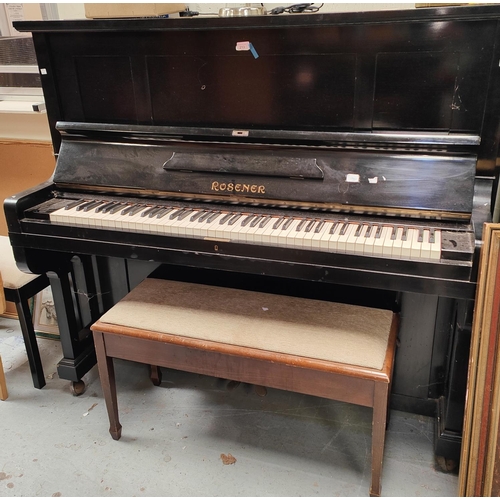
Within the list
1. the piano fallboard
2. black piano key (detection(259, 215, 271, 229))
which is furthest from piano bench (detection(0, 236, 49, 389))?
black piano key (detection(259, 215, 271, 229))

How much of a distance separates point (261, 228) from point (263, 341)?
1.06 ft

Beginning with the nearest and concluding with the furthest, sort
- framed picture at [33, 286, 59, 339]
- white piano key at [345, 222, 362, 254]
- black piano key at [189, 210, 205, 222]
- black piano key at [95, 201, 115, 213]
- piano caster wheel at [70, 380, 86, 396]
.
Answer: white piano key at [345, 222, 362, 254] < black piano key at [189, 210, 205, 222] < black piano key at [95, 201, 115, 213] < piano caster wheel at [70, 380, 86, 396] < framed picture at [33, 286, 59, 339]

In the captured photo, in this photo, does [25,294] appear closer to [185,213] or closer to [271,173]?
[185,213]

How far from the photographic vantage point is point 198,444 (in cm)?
179

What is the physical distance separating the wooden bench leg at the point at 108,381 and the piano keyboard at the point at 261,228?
380mm

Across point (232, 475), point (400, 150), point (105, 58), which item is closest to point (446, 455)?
point (232, 475)

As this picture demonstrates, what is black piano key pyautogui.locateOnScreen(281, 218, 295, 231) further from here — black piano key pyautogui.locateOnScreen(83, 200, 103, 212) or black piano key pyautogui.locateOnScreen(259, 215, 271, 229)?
black piano key pyautogui.locateOnScreen(83, 200, 103, 212)

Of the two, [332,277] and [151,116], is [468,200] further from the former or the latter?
[151,116]

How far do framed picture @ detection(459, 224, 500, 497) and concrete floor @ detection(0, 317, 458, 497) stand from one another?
217 millimetres

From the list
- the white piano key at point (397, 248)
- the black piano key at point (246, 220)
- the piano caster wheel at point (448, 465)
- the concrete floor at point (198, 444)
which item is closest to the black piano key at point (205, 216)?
the black piano key at point (246, 220)

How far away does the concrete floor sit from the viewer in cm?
163

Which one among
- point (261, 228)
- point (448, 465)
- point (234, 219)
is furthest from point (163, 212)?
point (448, 465)

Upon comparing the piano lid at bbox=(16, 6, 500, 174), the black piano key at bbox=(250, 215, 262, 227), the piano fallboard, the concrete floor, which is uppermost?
the piano lid at bbox=(16, 6, 500, 174)

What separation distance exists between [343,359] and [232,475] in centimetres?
60
